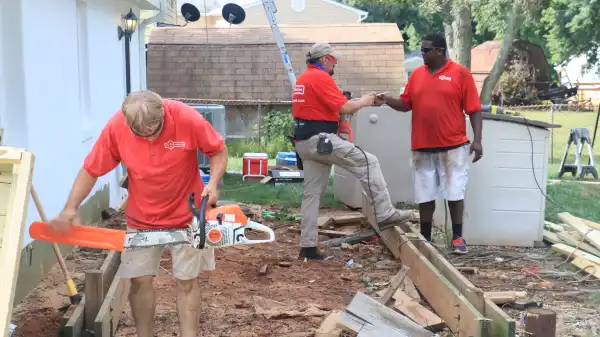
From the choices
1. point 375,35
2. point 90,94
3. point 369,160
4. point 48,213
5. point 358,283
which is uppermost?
point 375,35

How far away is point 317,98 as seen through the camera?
252 inches

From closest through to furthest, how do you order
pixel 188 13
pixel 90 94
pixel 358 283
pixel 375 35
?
pixel 358 283, pixel 90 94, pixel 188 13, pixel 375 35

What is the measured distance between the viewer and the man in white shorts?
21.5 feet

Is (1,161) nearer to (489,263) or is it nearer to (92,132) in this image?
(489,263)

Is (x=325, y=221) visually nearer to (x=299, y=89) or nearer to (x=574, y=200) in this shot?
(x=299, y=89)

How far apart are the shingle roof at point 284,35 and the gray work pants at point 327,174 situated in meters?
14.4

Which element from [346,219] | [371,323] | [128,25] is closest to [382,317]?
[371,323]

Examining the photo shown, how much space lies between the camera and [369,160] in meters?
6.49

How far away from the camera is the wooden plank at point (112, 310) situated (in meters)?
4.17

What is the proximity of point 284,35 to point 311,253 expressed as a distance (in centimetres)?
1546

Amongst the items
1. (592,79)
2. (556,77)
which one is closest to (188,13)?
(556,77)

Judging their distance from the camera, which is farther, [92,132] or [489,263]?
[92,132]

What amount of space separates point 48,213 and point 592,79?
142 ft

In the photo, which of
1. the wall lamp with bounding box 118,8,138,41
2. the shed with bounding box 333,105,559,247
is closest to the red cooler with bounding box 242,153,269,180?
the wall lamp with bounding box 118,8,138,41
